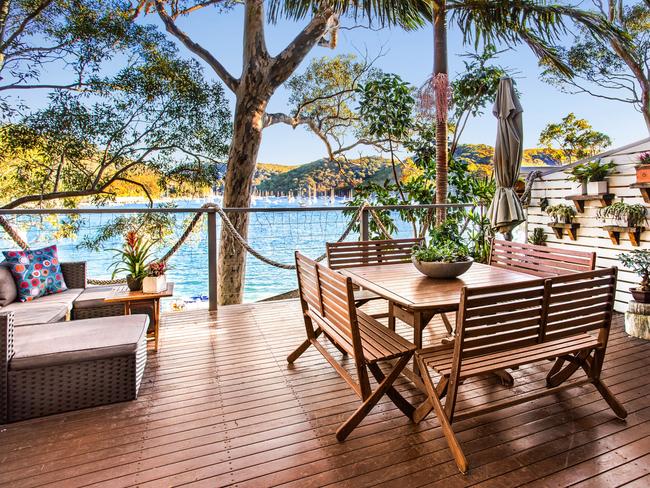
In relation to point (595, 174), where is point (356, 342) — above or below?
below

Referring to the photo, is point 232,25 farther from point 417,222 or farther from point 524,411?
point 524,411

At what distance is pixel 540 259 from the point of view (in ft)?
10.0

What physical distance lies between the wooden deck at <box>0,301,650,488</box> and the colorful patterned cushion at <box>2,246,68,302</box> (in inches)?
61.1

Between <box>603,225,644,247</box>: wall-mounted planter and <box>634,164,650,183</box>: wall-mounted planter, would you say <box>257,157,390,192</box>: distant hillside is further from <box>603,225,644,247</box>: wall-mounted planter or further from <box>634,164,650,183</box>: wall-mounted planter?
<box>634,164,650,183</box>: wall-mounted planter

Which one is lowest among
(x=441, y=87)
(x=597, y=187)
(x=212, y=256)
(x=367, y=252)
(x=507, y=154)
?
(x=212, y=256)

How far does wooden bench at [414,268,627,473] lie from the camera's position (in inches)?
67.5

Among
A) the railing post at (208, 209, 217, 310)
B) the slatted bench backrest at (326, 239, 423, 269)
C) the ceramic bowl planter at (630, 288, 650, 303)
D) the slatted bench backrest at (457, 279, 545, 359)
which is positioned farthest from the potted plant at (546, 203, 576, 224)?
the railing post at (208, 209, 217, 310)

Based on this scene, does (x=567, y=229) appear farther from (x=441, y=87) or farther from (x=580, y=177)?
(x=441, y=87)

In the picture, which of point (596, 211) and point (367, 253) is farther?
point (596, 211)

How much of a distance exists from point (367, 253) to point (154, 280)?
5.69ft

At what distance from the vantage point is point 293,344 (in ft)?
10.8

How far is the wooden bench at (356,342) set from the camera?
6.39 feet

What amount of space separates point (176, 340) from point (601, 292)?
299cm

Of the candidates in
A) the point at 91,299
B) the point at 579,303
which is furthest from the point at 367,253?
the point at 91,299
